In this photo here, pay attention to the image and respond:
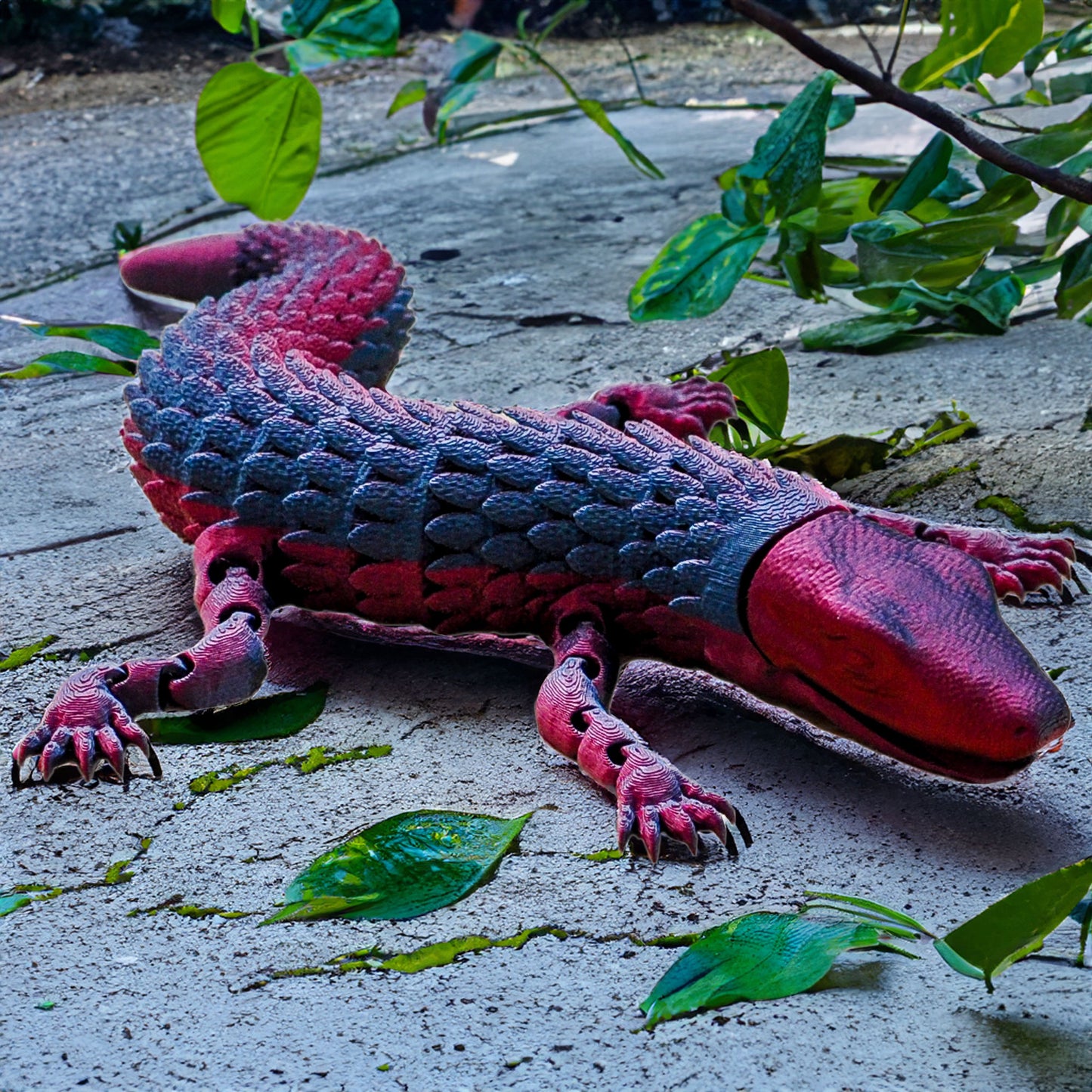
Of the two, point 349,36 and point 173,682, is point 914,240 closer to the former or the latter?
point 349,36

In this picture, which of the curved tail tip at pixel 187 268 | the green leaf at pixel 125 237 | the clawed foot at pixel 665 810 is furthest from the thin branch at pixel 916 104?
the green leaf at pixel 125 237

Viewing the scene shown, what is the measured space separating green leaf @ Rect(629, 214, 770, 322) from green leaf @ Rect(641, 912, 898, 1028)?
1119 mm

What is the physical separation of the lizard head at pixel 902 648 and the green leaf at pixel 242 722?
67 centimetres

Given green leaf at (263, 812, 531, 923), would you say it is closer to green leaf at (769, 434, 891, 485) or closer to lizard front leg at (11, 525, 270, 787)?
lizard front leg at (11, 525, 270, 787)

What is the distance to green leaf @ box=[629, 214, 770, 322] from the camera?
7.52ft

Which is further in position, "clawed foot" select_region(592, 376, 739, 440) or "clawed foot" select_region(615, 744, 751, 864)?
"clawed foot" select_region(592, 376, 739, 440)

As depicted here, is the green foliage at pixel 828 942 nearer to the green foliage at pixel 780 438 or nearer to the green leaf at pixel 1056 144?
the green foliage at pixel 780 438

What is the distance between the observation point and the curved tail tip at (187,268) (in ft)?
10.5

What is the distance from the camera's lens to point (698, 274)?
7.63 ft

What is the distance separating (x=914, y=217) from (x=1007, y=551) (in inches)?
28.9

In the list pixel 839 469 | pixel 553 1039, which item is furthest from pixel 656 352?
pixel 553 1039

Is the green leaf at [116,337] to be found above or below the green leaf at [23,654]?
above

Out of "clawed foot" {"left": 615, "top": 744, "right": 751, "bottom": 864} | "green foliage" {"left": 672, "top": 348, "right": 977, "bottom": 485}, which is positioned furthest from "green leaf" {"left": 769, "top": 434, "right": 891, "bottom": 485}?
"clawed foot" {"left": 615, "top": 744, "right": 751, "bottom": 864}

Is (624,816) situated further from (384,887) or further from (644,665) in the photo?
(644,665)
